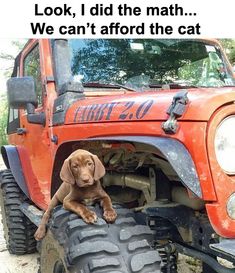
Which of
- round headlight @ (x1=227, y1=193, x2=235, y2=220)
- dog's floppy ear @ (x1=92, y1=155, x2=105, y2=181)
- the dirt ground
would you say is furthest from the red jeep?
the dirt ground

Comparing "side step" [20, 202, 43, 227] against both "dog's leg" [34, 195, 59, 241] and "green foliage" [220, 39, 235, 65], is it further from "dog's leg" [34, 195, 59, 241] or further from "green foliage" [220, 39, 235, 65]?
"green foliage" [220, 39, 235, 65]

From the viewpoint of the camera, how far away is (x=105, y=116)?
8.44ft

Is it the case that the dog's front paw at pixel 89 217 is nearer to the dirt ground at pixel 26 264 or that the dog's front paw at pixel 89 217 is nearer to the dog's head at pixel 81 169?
the dog's head at pixel 81 169

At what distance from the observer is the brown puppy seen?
2.43m

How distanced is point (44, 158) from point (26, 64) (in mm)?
1138

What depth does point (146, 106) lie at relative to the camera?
2.32 metres

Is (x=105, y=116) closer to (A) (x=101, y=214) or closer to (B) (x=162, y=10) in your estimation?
(A) (x=101, y=214)

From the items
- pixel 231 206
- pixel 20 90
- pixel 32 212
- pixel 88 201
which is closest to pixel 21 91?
pixel 20 90

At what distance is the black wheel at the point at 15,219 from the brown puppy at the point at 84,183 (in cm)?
208

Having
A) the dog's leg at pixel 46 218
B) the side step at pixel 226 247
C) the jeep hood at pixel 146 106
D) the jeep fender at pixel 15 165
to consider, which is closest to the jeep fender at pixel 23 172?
the jeep fender at pixel 15 165

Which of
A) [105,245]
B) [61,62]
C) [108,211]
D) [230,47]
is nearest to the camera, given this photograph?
[105,245]

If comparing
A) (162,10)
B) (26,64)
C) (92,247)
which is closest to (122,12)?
(162,10)

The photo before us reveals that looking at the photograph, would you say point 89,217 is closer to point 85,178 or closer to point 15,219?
point 85,178

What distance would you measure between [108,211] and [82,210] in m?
0.14
